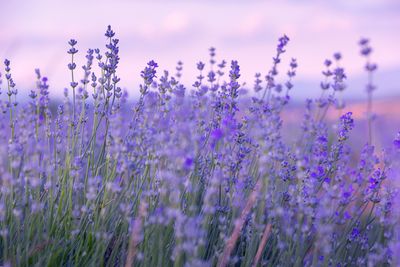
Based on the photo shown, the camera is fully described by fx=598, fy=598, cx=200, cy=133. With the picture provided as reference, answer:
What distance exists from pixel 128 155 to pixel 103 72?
65cm

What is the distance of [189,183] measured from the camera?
7.80 feet

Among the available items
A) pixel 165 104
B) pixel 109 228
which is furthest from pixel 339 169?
pixel 109 228

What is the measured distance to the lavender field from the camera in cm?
230

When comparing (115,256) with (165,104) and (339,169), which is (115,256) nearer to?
(165,104)

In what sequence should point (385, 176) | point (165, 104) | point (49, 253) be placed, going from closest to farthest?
point (49, 253)
point (385, 176)
point (165, 104)

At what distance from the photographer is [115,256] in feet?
8.45

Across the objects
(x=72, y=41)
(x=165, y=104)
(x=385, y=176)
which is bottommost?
(x=385, y=176)

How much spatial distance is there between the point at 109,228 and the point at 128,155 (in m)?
0.41

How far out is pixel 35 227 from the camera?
2658mm

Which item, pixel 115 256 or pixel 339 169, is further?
pixel 339 169

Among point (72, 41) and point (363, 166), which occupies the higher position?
point (72, 41)

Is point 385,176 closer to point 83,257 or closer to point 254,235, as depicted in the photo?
point 254,235

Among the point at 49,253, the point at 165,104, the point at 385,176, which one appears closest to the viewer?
the point at 49,253

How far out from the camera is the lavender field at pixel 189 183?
2305 mm
